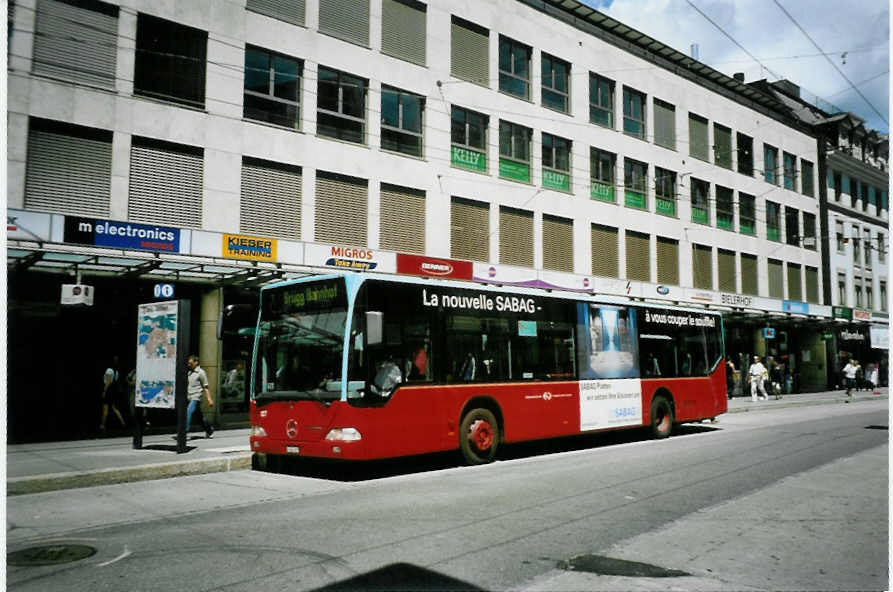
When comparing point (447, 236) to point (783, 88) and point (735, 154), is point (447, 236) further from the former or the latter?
point (783, 88)

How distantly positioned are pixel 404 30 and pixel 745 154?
22872 mm

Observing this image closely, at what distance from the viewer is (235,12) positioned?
62.9ft

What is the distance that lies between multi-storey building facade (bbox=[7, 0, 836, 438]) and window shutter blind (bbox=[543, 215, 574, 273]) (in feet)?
0.40

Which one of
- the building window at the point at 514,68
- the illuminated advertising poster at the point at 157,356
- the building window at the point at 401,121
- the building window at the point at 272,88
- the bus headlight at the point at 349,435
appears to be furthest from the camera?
the building window at the point at 514,68

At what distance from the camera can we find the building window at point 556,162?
27156 mm

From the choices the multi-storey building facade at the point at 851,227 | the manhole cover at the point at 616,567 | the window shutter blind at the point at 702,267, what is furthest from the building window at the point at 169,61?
the multi-storey building facade at the point at 851,227

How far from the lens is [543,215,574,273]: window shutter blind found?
1057 inches

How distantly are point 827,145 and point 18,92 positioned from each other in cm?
4483

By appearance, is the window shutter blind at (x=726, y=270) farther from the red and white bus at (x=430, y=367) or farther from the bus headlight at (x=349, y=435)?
the bus headlight at (x=349, y=435)

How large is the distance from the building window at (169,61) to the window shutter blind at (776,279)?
31.9 m

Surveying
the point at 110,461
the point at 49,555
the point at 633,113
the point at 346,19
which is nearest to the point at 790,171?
the point at 633,113

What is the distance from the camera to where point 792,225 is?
41.4 m

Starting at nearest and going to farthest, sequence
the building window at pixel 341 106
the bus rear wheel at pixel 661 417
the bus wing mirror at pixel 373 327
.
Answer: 1. the bus wing mirror at pixel 373 327
2. the bus rear wheel at pixel 661 417
3. the building window at pixel 341 106

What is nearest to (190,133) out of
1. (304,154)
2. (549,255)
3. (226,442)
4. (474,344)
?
(304,154)
